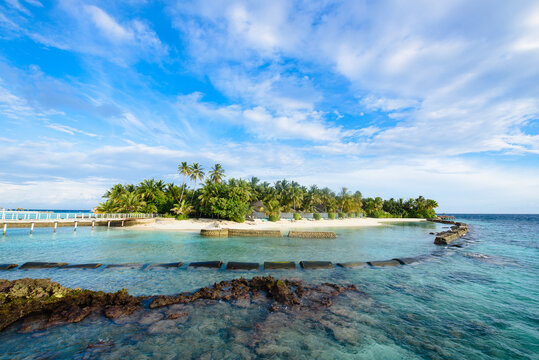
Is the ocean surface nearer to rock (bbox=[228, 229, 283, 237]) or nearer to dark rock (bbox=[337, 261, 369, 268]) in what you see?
dark rock (bbox=[337, 261, 369, 268])

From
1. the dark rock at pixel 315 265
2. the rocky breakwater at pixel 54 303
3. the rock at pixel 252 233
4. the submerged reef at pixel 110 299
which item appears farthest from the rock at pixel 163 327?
the rock at pixel 252 233

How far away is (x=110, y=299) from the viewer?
29.1ft

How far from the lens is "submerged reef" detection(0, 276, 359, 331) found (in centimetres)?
783

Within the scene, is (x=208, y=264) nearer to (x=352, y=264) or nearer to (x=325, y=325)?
(x=352, y=264)

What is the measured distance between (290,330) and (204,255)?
1333cm

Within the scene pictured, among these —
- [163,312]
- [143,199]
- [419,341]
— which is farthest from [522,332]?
[143,199]

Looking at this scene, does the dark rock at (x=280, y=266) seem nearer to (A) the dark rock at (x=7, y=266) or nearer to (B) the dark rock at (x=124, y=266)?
(B) the dark rock at (x=124, y=266)

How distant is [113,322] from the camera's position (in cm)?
771

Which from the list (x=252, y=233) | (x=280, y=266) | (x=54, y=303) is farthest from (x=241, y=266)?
(x=252, y=233)

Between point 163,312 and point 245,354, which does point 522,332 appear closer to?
point 245,354

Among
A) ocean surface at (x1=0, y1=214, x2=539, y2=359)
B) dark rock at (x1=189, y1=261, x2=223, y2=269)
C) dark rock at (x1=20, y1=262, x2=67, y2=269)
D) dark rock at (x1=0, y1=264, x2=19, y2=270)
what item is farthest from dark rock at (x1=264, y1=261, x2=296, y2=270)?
dark rock at (x1=0, y1=264, x2=19, y2=270)

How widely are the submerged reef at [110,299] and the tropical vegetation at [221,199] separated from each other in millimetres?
36371

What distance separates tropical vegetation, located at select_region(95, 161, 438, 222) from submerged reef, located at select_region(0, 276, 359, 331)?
A: 36371 mm

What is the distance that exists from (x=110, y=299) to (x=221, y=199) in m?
37.8
